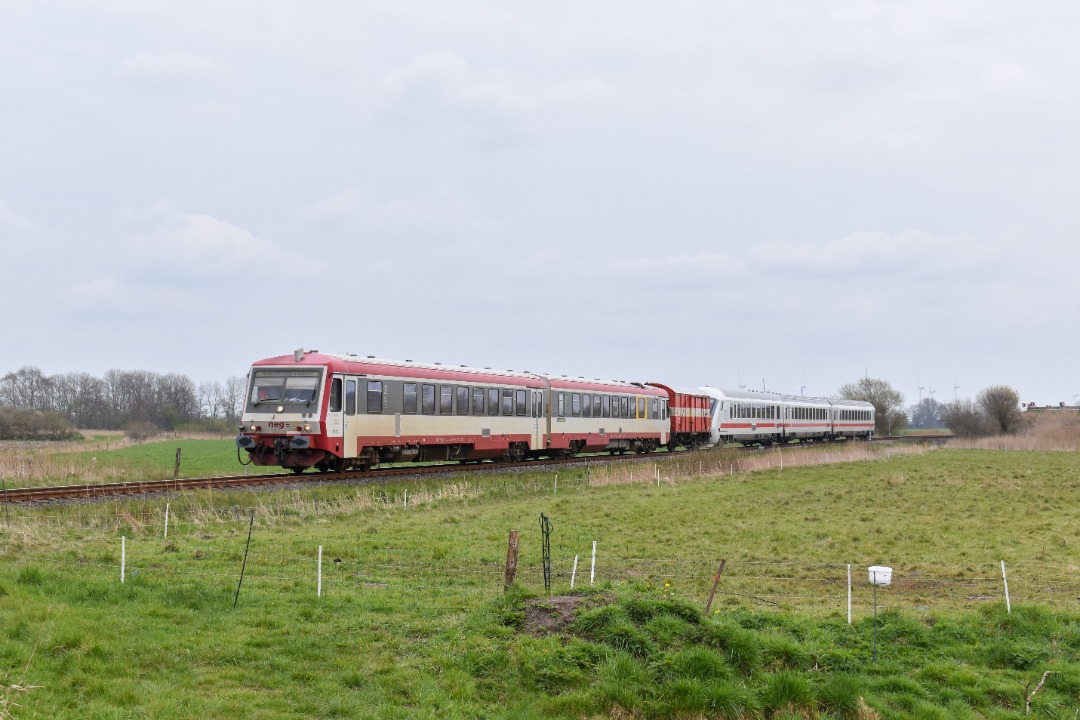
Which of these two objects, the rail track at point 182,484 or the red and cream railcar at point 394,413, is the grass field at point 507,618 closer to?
the rail track at point 182,484

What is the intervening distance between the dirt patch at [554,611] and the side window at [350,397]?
57.6 feet

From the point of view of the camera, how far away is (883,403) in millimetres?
118438

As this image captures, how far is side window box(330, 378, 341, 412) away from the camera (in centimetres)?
Answer: 2805

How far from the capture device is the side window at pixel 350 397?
28.7 metres

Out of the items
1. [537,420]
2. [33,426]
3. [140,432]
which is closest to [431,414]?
[537,420]

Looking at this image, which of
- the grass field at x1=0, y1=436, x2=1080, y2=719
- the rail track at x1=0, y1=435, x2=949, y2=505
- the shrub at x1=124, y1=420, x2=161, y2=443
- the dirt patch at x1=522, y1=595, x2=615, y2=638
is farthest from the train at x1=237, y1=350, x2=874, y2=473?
the shrub at x1=124, y1=420, x2=161, y2=443

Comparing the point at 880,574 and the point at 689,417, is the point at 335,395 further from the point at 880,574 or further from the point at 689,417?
the point at 689,417

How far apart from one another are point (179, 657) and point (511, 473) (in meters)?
25.1

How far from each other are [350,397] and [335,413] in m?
0.79

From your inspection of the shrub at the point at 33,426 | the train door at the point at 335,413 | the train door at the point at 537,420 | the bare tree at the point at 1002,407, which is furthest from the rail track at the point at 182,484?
the bare tree at the point at 1002,407

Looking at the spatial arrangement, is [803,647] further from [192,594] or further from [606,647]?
Answer: [192,594]

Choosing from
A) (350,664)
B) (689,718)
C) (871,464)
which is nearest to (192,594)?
(350,664)

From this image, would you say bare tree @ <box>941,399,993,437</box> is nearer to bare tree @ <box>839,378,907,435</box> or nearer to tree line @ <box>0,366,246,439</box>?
bare tree @ <box>839,378,907,435</box>

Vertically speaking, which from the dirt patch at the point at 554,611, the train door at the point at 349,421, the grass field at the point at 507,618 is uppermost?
the train door at the point at 349,421
